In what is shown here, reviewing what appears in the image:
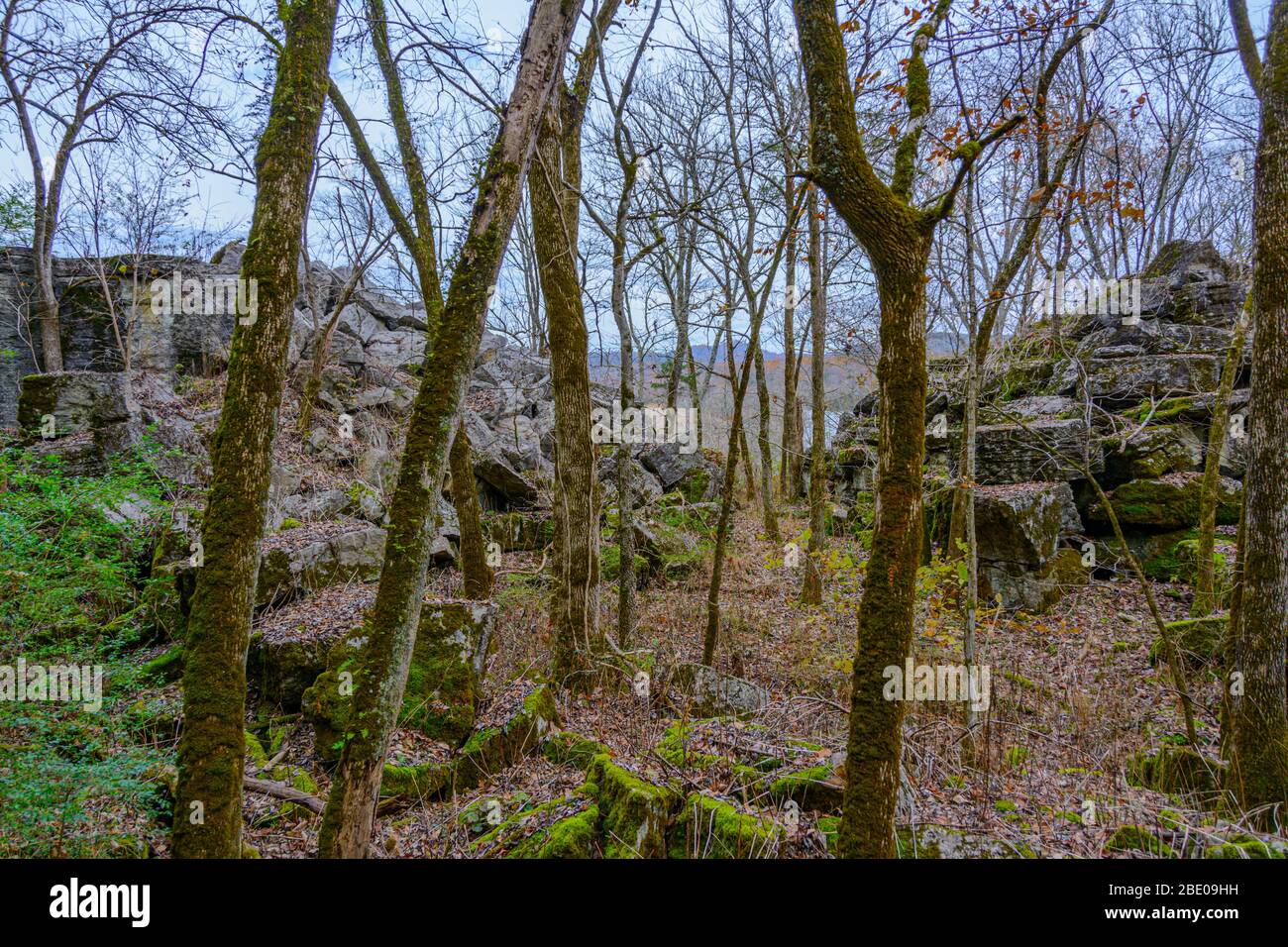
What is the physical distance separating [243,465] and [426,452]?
3.03 feet

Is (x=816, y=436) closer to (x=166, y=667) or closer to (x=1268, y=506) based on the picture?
(x=1268, y=506)

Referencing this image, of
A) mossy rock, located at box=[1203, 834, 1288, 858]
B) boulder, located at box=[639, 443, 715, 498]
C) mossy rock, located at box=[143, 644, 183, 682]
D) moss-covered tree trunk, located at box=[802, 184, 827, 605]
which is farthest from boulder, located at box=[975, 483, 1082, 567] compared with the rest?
mossy rock, located at box=[143, 644, 183, 682]

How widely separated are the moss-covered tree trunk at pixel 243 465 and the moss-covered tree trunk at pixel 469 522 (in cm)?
387

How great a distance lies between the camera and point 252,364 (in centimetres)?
308

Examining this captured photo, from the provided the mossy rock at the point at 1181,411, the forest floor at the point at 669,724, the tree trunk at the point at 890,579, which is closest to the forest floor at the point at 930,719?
the forest floor at the point at 669,724

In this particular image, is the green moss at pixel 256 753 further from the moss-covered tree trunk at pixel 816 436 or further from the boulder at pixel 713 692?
the moss-covered tree trunk at pixel 816 436

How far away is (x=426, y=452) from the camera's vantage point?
3.11 m

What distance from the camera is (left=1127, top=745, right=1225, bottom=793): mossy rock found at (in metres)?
4.34

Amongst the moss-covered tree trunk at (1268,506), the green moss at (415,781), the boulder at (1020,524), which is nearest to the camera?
the moss-covered tree trunk at (1268,506)

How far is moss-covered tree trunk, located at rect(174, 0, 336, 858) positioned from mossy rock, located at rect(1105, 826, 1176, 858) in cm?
462

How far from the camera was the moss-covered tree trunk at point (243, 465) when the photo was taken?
9.19 feet

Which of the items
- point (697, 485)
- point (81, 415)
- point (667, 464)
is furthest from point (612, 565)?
point (81, 415)

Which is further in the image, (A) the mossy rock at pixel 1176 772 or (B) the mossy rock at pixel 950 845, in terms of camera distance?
(A) the mossy rock at pixel 1176 772
